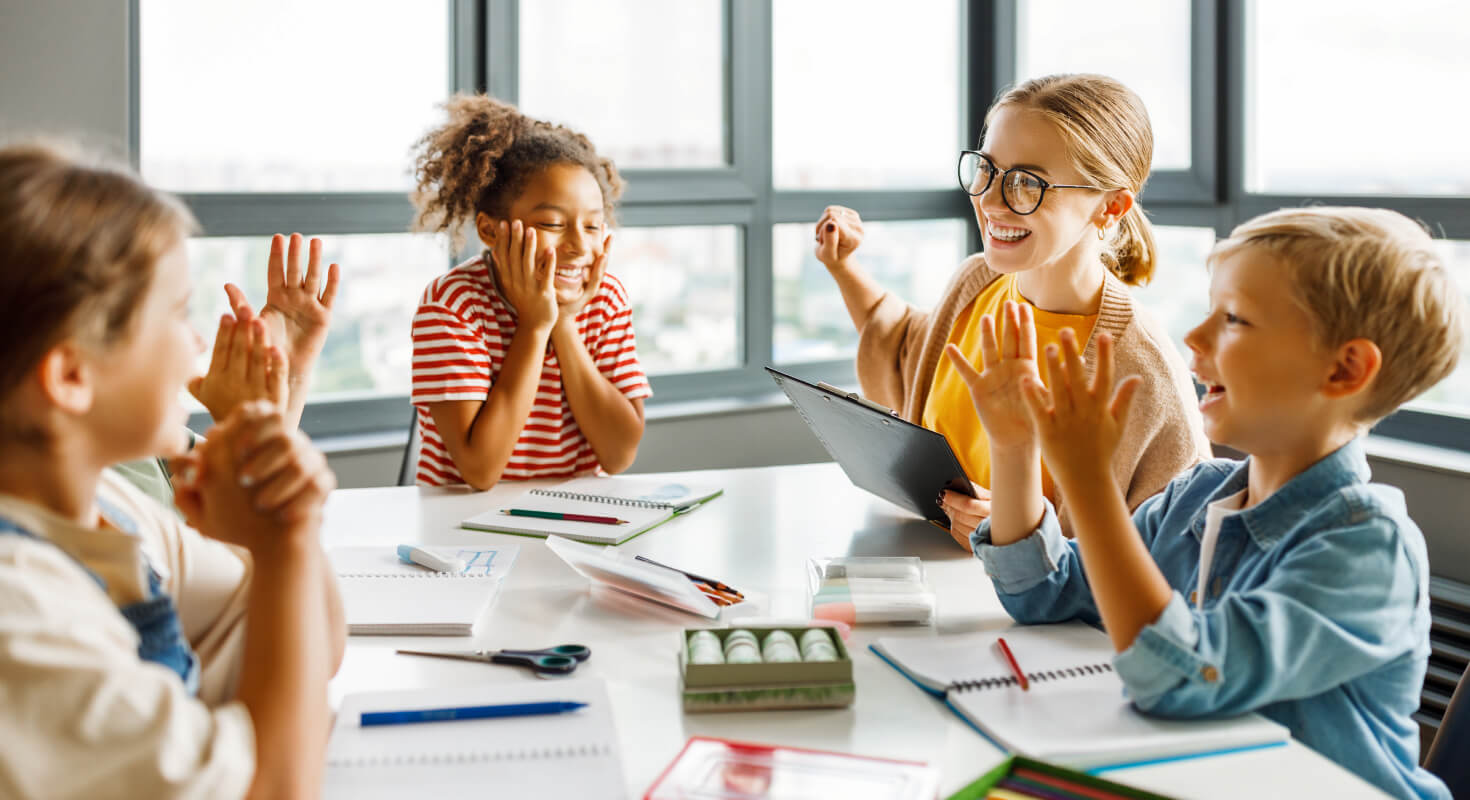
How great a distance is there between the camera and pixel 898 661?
112cm

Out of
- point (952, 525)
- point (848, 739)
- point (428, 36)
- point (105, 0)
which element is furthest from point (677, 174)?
point (848, 739)

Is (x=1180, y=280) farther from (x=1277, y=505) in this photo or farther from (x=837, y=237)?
(x=1277, y=505)

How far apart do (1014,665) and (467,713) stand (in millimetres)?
484

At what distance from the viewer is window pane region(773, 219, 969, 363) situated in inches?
140

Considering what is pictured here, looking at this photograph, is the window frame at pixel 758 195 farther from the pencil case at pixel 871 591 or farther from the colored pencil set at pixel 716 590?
the colored pencil set at pixel 716 590

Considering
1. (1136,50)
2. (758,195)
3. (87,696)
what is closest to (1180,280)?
(1136,50)

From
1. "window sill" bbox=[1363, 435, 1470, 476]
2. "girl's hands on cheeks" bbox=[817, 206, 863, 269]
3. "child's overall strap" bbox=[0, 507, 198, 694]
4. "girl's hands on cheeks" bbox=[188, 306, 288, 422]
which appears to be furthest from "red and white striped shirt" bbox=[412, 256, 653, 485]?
"window sill" bbox=[1363, 435, 1470, 476]

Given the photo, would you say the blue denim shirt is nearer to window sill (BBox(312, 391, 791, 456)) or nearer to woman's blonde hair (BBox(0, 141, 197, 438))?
woman's blonde hair (BBox(0, 141, 197, 438))

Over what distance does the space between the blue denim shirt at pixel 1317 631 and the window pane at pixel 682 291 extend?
91.5 inches

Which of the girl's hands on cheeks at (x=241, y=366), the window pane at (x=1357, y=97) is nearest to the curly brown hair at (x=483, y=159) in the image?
the girl's hands on cheeks at (x=241, y=366)

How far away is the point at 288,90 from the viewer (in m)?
2.76

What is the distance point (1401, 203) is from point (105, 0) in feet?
8.57

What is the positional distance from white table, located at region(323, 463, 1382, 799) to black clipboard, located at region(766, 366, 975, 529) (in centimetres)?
5

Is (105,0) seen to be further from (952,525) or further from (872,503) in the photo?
(952,525)
